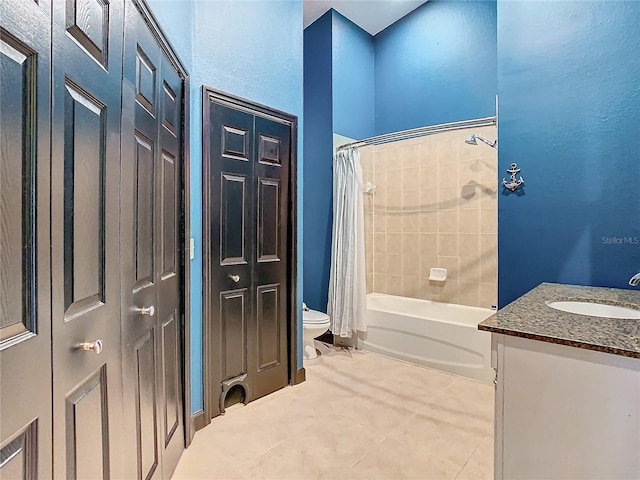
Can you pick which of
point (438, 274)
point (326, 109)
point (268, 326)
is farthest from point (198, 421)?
point (326, 109)

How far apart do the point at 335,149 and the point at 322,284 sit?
4.78ft

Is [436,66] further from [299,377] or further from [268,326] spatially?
[299,377]

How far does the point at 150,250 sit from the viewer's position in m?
1.38

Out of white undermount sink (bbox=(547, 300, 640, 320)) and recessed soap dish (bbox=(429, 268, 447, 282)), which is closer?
white undermount sink (bbox=(547, 300, 640, 320))

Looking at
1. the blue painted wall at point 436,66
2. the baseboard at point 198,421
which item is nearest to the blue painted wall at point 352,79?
the blue painted wall at point 436,66

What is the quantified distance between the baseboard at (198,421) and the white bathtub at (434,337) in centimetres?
178

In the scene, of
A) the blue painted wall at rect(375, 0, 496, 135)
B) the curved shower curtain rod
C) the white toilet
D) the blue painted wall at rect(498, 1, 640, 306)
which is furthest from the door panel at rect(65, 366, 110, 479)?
the blue painted wall at rect(375, 0, 496, 135)

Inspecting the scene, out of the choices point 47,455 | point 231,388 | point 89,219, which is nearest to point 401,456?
point 231,388

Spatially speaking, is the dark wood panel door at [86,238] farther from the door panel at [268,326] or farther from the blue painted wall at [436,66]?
the blue painted wall at [436,66]

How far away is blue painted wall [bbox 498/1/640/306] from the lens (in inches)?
75.8

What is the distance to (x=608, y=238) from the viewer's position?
1.97 metres

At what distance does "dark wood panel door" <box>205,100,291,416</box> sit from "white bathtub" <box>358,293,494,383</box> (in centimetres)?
111

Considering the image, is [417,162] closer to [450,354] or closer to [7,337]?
[450,354]

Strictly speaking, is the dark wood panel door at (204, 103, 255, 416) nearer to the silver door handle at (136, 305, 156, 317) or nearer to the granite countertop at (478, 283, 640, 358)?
the silver door handle at (136, 305, 156, 317)
